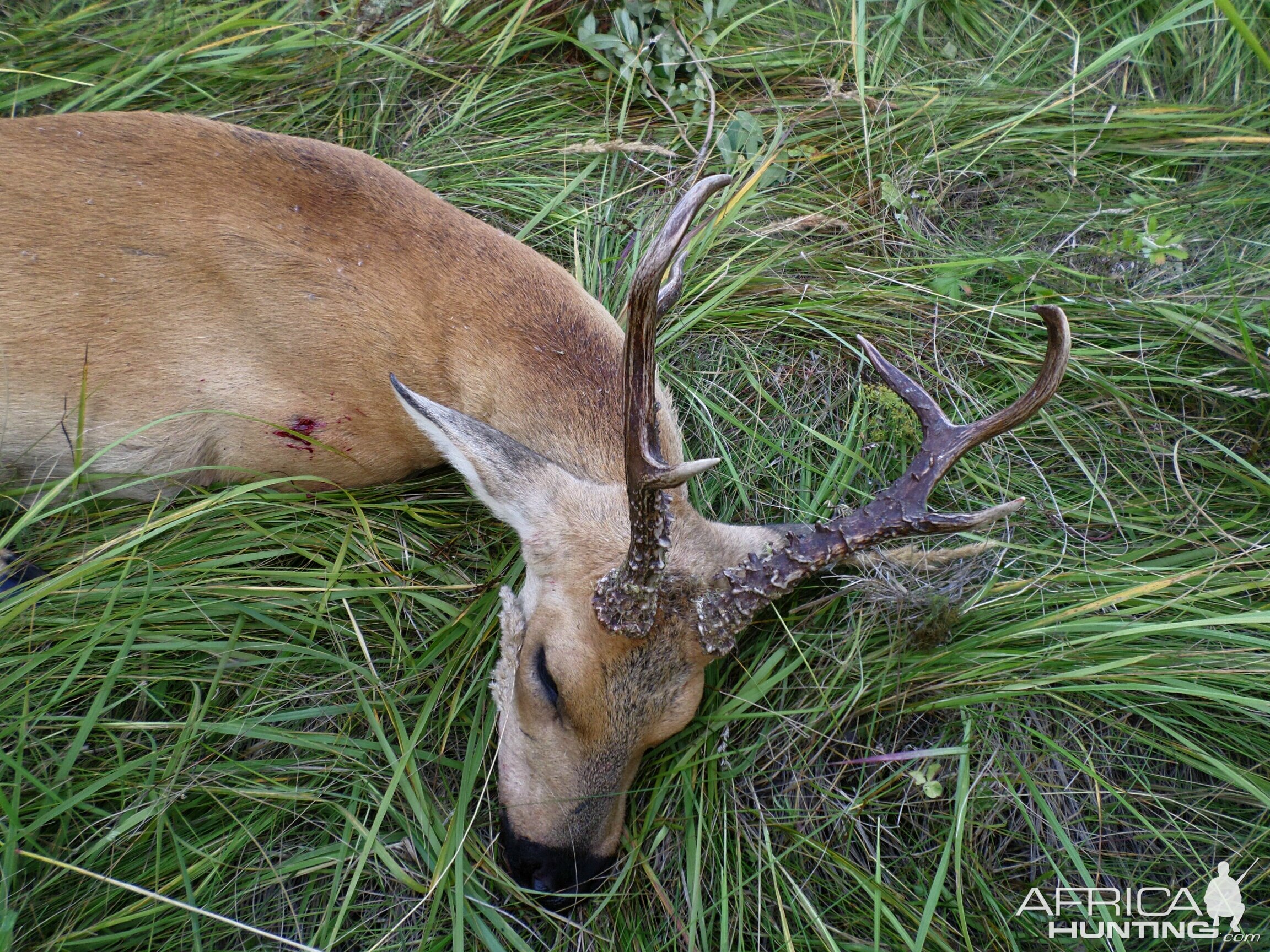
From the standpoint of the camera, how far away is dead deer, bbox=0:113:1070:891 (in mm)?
2842

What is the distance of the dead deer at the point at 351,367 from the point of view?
112 inches

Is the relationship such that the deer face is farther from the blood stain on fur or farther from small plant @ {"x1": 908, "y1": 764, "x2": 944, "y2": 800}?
small plant @ {"x1": 908, "y1": 764, "x2": 944, "y2": 800}

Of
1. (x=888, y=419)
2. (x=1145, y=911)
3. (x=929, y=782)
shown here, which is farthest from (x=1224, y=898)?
(x=888, y=419)

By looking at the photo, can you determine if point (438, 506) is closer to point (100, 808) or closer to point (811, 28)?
point (100, 808)

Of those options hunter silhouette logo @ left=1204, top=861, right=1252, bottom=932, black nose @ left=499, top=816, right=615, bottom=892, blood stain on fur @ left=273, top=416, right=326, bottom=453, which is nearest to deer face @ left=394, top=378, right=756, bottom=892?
black nose @ left=499, top=816, right=615, bottom=892

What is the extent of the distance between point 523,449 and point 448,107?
8.27 ft

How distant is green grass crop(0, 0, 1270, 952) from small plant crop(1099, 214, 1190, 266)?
27mm

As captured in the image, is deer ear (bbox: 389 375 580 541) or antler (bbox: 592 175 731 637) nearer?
antler (bbox: 592 175 731 637)

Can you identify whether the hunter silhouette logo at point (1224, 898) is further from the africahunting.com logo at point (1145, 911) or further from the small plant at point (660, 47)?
the small plant at point (660, 47)

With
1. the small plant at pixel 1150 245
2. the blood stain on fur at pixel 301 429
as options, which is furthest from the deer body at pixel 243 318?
the small plant at pixel 1150 245

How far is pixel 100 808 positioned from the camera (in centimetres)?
275

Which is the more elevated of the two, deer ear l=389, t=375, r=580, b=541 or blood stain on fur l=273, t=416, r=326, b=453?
deer ear l=389, t=375, r=580, b=541

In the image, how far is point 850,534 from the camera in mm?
2775

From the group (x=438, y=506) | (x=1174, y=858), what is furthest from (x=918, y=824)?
(x=438, y=506)
